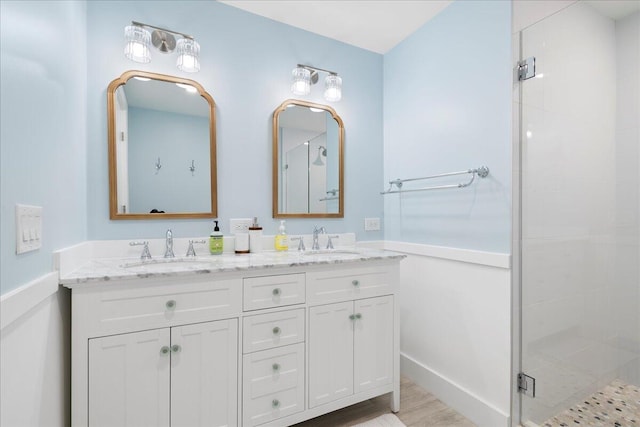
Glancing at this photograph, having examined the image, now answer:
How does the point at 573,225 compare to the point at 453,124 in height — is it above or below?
below

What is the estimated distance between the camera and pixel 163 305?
1254 millimetres

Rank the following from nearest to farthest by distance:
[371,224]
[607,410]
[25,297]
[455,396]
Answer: [25,297]
[607,410]
[455,396]
[371,224]

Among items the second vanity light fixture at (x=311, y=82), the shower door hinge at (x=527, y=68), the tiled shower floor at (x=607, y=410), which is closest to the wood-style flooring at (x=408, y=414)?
the tiled shower floor at (x=607, y=410)

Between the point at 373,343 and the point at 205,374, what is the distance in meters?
0.88

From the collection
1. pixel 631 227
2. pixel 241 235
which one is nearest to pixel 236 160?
pixel 241 235

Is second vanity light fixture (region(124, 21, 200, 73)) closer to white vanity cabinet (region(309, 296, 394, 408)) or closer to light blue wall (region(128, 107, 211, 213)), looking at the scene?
light blue wall (region(128, 107, 211, 213))

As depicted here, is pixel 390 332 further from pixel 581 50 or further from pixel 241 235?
pixel 581 50

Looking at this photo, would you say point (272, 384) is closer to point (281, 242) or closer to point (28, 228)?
point (281, 242)

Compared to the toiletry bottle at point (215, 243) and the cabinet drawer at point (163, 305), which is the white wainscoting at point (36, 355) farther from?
the toiletry bottle at point (215, 243)

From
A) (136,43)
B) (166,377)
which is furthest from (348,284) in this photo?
(136,43)

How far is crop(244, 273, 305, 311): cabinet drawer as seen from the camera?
141 centimetres

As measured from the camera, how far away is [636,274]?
5.04ft

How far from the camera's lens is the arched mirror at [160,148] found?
169 cm

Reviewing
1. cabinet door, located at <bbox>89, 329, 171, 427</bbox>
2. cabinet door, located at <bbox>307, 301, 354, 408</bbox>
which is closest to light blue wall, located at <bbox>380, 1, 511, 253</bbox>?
cabinet door, located at <bbox>307, 301, 354, 408</bbox>
